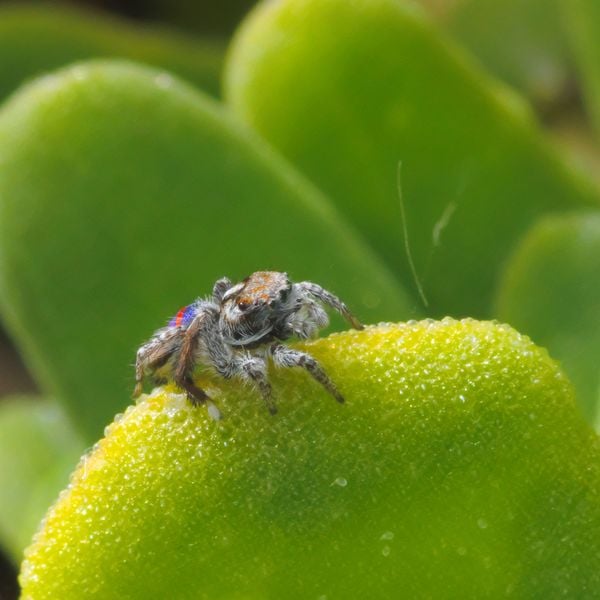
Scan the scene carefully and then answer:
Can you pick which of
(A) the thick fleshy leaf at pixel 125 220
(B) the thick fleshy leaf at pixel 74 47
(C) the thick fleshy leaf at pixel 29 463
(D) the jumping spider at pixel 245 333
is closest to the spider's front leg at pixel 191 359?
(D) the jumping spider at pixel 245 333

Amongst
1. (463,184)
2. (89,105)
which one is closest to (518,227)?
(463,184)

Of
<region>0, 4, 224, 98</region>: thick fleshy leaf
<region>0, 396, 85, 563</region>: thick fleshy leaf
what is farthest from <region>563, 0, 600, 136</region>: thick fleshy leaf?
<region>0, 396, 85, 563</region>: thick fleshy leaf

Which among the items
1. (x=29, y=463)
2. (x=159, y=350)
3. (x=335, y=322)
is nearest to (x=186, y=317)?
(x=159, y=350)

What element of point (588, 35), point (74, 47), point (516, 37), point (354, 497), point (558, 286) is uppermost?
point (74, 47)

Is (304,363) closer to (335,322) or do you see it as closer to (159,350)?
(159,350)

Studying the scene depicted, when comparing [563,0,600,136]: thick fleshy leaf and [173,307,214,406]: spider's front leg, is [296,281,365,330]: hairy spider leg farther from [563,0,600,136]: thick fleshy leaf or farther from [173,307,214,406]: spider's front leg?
[563,0,600,136]: thick fleshy leaf

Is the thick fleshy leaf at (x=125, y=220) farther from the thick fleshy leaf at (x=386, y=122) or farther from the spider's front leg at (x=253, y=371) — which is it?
the spider's front leg at (x=253, y=371)
